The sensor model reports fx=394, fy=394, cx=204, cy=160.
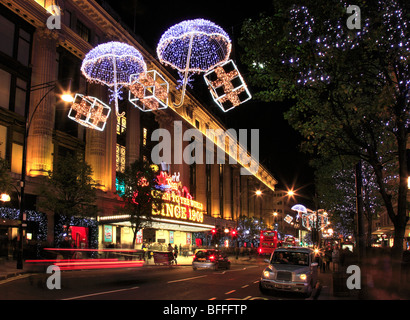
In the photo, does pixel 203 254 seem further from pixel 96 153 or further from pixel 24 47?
pixel 24 47

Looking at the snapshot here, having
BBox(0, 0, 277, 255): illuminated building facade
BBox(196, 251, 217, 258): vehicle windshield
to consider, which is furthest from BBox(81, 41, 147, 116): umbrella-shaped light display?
BBox(196, 251, 217, 258): vehicle windshield

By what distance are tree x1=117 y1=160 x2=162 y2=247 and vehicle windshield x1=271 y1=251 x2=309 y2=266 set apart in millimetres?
21952

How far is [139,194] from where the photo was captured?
36781 millimetres

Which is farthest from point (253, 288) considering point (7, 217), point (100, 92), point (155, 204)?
point (100, 92)

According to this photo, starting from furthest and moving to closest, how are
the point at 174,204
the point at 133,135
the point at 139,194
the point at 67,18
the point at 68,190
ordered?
the point at 174,204 → the point at 133,135 → the point at 139,194 → the point at 67,18 → the point at 68,190

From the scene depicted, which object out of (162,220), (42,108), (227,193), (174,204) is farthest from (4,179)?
(227,193)

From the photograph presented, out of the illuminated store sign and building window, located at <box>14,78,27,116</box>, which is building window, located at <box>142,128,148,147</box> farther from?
building window, located at <box>14,78,27,116</box>

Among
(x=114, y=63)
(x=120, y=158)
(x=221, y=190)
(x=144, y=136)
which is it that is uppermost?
(x=144, y=136)

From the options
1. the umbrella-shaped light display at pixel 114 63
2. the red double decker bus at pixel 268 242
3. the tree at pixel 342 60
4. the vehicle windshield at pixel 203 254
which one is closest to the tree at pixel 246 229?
the red double decker bus at pixel 268 242

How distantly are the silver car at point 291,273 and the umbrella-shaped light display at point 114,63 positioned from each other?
15.1m

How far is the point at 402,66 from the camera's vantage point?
12.8 metres

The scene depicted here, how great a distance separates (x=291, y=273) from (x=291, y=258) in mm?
1561

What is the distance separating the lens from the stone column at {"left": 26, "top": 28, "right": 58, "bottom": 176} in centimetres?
3056

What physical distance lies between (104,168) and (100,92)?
7.43 meters
